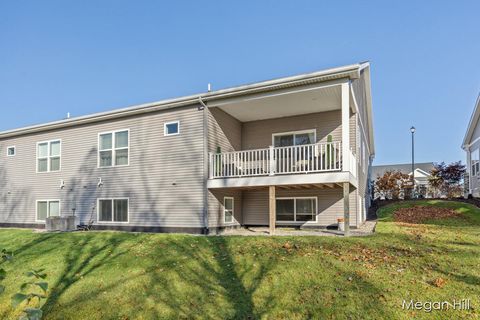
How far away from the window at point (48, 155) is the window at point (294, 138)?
9579 mm

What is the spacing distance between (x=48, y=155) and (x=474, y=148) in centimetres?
2362

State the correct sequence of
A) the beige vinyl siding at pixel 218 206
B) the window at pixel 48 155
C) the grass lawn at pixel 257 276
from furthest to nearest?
the window at pixel 48 155, the beige vinyl siding at pixel 218 206, the grass lawn at pixel 257 276

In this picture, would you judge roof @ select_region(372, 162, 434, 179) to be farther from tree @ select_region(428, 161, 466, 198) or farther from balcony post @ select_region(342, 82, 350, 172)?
balcony post @ select_region(342, 82, 350, 172)

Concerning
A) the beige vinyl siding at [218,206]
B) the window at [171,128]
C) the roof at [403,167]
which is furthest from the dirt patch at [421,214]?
the roof at [403,167]

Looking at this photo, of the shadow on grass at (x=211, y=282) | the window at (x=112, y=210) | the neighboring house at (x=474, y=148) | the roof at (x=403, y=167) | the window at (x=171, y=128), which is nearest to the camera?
the shadow on grass at (x=211, y=282)

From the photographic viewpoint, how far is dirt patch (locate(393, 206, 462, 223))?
44.9ft

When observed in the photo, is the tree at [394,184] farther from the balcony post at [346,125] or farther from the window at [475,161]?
the balcony post at [346,125]

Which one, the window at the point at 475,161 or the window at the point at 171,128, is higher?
the window at the point at 171,128

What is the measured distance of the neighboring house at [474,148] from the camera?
19562mm

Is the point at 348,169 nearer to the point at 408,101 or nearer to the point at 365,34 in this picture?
the point at 365,34

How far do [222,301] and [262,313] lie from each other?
0.82 meters

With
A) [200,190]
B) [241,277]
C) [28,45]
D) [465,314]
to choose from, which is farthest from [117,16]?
[465,314]

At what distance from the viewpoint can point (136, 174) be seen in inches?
513

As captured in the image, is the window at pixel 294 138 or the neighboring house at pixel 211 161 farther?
the window at pixel 294 138
